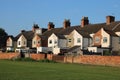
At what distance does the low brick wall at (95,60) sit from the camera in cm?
5508

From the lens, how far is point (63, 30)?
104062 millimetres

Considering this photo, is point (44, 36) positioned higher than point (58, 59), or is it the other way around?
point (44, 36)

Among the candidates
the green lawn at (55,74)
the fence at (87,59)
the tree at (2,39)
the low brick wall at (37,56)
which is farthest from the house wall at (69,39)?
the tree at (2,39)

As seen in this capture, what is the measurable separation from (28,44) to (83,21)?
2315 cm

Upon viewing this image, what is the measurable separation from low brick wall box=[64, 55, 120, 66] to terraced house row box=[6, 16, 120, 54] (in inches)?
459

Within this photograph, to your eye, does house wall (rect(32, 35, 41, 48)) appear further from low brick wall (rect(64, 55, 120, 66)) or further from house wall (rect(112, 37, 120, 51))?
low brick wall (rect(64, 55, 120, 66))

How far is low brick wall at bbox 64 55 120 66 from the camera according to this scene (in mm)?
55078

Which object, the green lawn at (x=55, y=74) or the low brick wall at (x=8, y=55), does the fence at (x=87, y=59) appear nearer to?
the low brick wall at (x=8, y=55)

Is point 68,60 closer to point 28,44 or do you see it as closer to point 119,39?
point 119,39

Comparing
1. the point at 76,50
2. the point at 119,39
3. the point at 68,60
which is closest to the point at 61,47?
the point at 76,50

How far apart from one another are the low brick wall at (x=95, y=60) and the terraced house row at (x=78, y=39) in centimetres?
1167

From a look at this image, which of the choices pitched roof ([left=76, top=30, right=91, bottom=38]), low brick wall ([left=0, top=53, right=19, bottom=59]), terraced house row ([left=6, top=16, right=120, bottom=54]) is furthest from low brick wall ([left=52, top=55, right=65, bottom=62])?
pitched roof ([left=76, top=30, right=91, bottom=38])

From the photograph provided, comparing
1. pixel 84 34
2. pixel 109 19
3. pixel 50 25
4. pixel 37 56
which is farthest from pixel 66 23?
pixel 37 56

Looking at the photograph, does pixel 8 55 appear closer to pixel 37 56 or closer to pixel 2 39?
pixel 37 56
